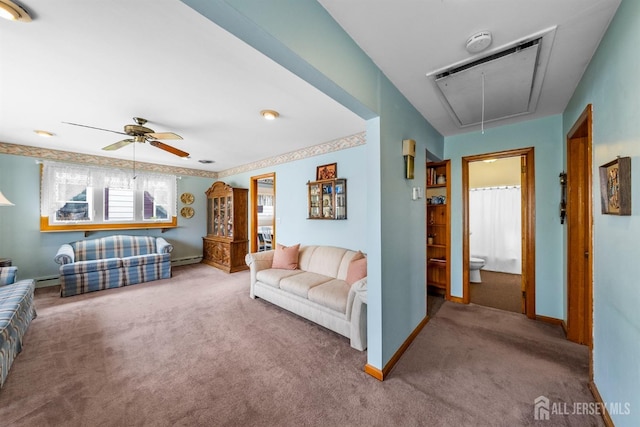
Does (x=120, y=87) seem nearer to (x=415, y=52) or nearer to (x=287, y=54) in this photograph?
(x=287, y=54)

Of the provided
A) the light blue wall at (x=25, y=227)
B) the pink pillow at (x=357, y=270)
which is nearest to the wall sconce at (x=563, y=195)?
the pink pillow at (x=357, y=270)

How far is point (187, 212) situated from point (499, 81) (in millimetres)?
6122

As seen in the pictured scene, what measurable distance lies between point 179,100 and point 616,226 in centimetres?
339

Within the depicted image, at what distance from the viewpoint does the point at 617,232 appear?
126 centimetres

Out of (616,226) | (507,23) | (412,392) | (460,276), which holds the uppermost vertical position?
(507,23)

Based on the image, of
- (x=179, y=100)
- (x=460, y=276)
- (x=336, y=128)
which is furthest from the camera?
(x=460, y=276)

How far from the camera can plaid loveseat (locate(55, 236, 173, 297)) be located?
3.58 m

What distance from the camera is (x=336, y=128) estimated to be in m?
2.98

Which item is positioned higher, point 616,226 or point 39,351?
point 616,226

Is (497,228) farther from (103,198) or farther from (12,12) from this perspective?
(103,198)

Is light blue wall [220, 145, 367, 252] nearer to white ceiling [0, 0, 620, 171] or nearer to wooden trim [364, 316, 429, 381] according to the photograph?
white ceiling [0, 0, 620, 171]

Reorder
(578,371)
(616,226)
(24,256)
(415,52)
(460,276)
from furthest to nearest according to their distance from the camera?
1. (24,256)
2. (460,276)
3. (578,371)
4. (415,52)
5. (616,226)

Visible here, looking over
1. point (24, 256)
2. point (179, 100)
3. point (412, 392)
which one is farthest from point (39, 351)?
point (412, 392)

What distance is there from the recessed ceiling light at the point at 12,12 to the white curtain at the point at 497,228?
606cm
